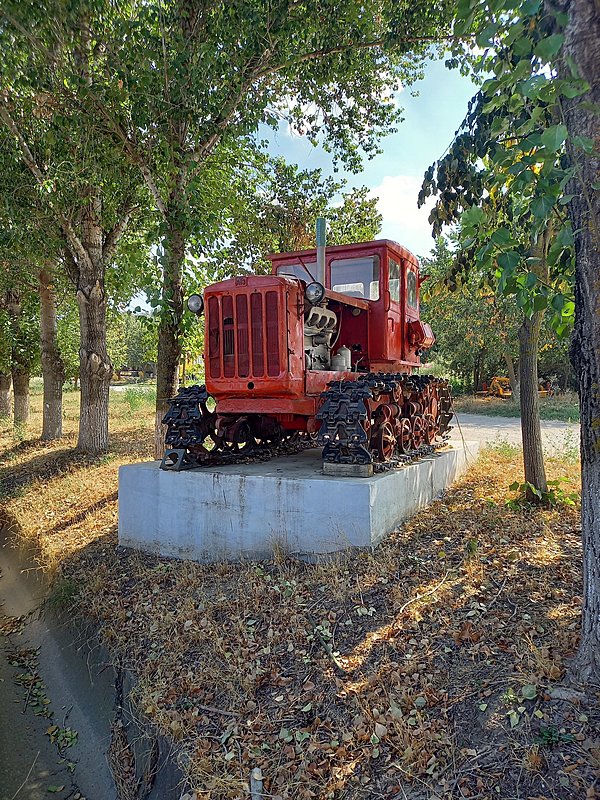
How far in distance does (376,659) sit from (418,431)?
363cm

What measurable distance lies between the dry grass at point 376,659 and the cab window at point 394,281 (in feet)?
8.73

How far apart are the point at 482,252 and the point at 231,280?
340 centimetres

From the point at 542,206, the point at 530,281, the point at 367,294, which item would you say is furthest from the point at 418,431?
the point at 542,206

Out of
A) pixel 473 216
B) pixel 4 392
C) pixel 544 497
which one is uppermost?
pixel 473 216

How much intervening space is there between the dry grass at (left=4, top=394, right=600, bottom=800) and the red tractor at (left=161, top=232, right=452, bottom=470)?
1.07m

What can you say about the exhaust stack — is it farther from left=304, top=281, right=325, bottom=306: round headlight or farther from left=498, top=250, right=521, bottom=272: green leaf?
left=498, top=250, right=521, bottom=272: green leaf

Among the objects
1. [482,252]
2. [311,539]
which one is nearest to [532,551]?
[311,539]

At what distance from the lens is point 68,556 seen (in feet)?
19.3

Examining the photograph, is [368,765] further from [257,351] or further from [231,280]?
[231,280]

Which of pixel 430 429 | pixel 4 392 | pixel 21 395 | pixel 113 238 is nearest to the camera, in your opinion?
pixel 430 429

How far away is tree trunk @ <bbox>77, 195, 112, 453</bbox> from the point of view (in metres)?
9.59

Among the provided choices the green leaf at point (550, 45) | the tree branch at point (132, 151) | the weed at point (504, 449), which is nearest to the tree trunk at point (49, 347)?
the tree branch at point (132, 151)

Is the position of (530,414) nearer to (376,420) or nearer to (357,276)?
(376,420)

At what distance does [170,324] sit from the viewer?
270 inches
